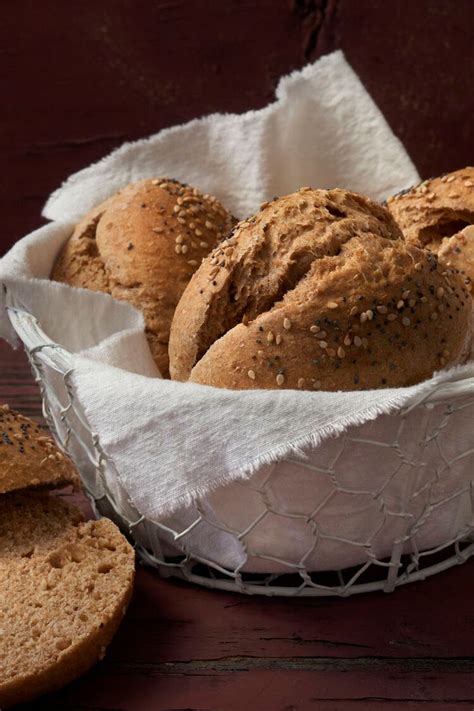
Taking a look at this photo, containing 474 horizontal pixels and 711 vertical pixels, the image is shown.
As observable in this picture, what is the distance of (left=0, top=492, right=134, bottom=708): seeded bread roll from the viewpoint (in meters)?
1.34

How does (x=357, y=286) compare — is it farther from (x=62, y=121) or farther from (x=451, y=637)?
(x=62, y=121)

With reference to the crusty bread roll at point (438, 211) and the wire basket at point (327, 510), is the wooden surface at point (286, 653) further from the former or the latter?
the crusty bread roll at point (438, 211)

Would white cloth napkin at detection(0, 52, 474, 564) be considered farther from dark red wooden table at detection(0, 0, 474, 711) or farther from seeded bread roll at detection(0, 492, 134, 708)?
A: dark red wooden table at detection(0, 0, 474, 711)

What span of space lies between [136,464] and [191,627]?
0.29 metres

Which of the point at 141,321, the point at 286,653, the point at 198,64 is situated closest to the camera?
the point at 286,653

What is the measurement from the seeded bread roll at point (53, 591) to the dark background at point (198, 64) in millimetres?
1691

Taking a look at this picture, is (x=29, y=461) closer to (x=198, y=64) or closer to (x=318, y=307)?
(x=318, y=307)

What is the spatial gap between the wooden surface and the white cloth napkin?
0.65 feet

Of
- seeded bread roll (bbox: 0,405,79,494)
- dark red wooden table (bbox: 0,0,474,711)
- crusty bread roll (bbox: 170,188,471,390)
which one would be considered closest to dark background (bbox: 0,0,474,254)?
dark red wooden table (bbox: 0,0,474,711)

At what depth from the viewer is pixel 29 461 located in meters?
1.61

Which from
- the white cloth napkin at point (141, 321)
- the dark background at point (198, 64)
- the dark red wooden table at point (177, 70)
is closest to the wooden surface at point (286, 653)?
the white cloth napkin at point (141, 321)

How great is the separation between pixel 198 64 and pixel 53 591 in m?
1.98

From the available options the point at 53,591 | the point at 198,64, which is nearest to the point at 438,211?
the point at 53,591

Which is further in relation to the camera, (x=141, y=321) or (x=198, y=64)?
(x=198, y=64)
